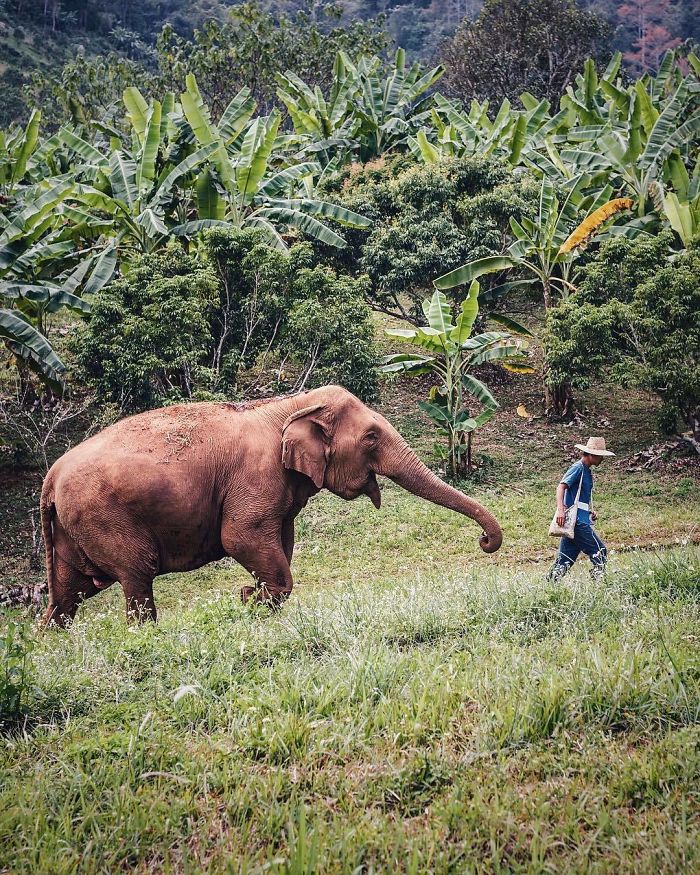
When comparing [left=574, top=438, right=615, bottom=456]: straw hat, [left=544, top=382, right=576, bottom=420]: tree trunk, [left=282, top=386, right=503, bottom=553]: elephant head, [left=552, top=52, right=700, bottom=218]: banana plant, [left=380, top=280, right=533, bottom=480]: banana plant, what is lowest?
[left=544, top=382, right=576, bottom=420]: tree trunk

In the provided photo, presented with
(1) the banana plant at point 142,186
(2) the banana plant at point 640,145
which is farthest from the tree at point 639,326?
(1) the banana plant at point 142,186

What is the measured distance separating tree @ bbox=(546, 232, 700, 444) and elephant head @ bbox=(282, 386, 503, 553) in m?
8.62

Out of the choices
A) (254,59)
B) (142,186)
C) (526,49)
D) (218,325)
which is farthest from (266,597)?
(526,49)

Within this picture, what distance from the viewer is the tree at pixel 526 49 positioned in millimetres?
42406

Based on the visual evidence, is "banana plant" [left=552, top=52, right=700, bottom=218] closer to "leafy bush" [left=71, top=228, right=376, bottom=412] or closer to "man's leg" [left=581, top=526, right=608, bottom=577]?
"leafy bush" [left=71, top=228, right=376, bottom=412]

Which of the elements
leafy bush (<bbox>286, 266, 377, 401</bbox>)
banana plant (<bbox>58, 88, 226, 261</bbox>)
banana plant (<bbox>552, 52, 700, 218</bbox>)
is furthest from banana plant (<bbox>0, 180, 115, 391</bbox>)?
banana plant (<bbox>552, 52, 700, 218</bbox>)

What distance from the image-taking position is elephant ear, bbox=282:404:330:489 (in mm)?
7055

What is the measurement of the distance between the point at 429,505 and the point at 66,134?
36.3ft

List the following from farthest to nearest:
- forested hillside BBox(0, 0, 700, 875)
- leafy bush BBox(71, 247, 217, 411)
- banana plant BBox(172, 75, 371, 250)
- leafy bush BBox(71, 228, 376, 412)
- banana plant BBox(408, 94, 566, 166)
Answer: banana plant BBox(408, 94, 566, 166) < banana plant BBox(172, 75, 371, 250) < leafy bush BBox(71, 228, 376, 412) < leafy bush BBox(71, 247, 217, 411) < forested hillside BBox(0, 0, 700, 875)

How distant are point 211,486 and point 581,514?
11.8ft

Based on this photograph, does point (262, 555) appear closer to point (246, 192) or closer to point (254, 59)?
point (246, 192)

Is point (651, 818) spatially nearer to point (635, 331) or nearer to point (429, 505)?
point (429, 505)

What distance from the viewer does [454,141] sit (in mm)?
21281

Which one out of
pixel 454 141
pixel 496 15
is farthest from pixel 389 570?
pixel 496 15
